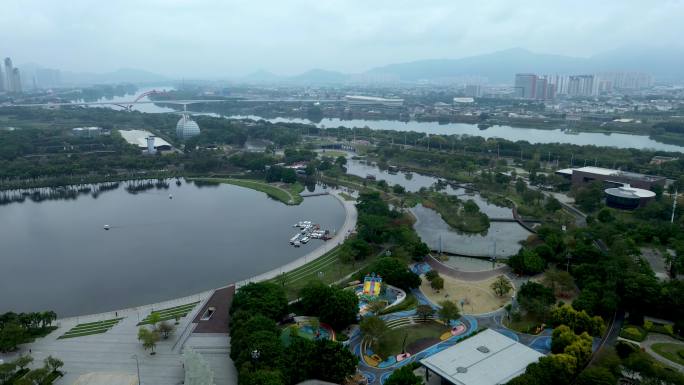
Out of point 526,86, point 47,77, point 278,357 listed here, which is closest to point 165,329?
point 278,357

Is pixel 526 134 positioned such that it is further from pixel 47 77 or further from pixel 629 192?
pixel 47 77

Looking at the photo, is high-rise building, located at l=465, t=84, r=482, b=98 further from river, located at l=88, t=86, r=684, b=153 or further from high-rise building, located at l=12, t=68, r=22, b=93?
high-rise building, located at l=12, t=68, r=22, b=93

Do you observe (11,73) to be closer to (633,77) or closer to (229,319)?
(229,319)

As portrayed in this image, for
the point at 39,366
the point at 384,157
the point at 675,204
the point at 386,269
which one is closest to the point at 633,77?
the point at 384,157

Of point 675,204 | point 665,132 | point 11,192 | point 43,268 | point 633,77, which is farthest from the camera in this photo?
point 633,77

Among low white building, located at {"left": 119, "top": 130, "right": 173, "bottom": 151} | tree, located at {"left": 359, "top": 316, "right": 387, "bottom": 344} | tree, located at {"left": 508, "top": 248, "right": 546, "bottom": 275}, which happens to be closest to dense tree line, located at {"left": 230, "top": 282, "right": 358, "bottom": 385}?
tree, located at {"left": 359, "top": 316, "right": 387, "bottom": 344}
